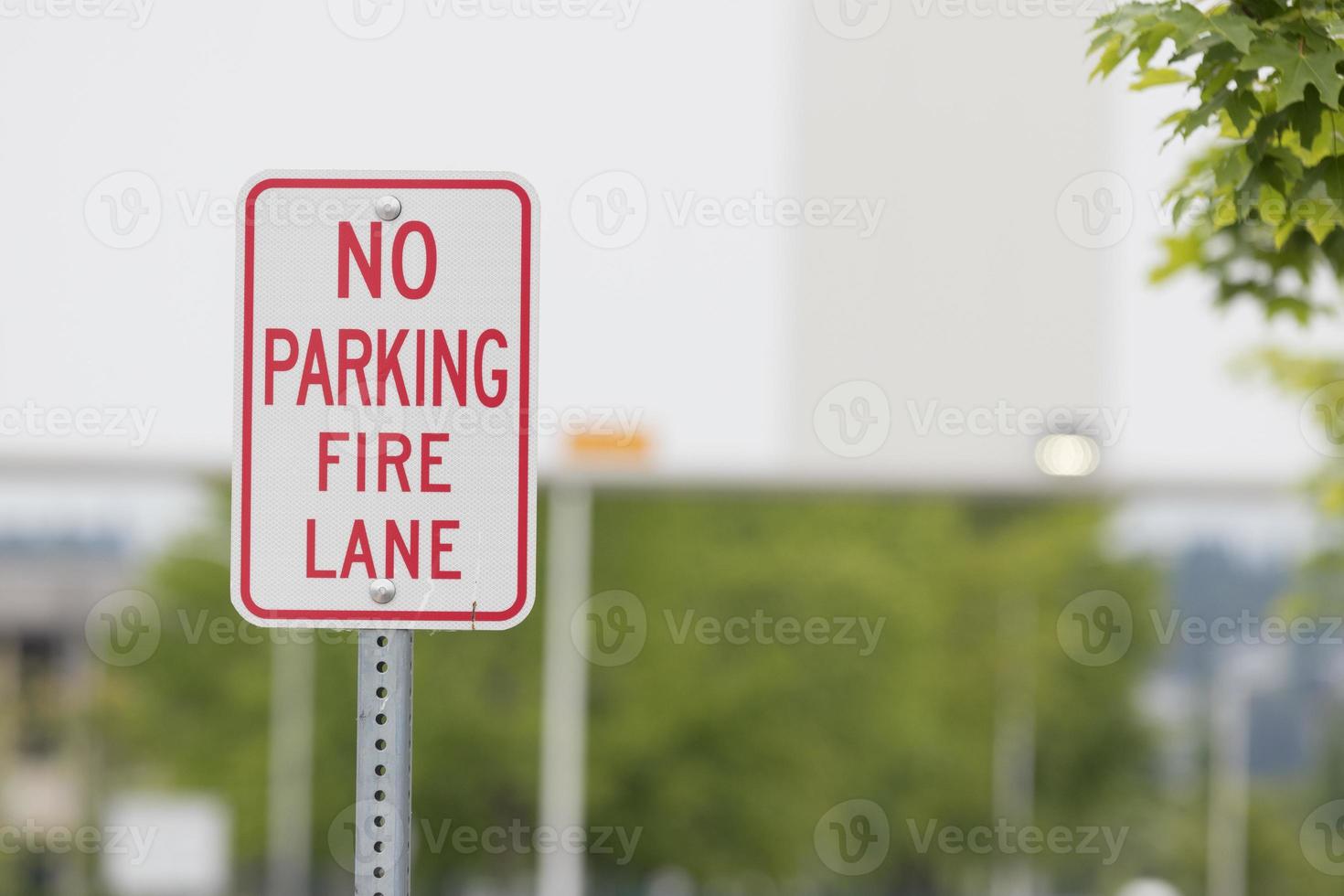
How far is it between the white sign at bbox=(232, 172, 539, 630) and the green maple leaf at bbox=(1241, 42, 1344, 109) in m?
1.37

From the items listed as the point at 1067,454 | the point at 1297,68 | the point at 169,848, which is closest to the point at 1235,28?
the point at 1297,68

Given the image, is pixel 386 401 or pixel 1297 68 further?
pixel 1297 68

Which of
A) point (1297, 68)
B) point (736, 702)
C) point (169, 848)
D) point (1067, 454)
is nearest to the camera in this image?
point (1297, 68)

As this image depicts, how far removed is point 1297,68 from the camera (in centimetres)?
294

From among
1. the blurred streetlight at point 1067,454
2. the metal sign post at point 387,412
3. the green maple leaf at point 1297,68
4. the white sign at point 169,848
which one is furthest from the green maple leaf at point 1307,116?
the white sign at point 169,848

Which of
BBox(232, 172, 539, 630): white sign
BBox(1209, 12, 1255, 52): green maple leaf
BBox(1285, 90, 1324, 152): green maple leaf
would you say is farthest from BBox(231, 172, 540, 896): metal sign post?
BBox(1285, 90, 1324, 152): green maple leaf

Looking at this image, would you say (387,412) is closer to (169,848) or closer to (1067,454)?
(1067,454)

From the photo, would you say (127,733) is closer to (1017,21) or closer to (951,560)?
(951,560)

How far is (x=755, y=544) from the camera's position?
3453 centimetres

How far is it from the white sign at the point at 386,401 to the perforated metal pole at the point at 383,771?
5 cm

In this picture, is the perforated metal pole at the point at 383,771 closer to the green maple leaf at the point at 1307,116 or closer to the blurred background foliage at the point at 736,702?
the green maple leaf at the point at 1307,116

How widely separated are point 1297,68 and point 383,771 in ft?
6.14

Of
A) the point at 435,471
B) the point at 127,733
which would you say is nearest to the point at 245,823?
the point at 127,733

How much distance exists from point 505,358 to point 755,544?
107ft
